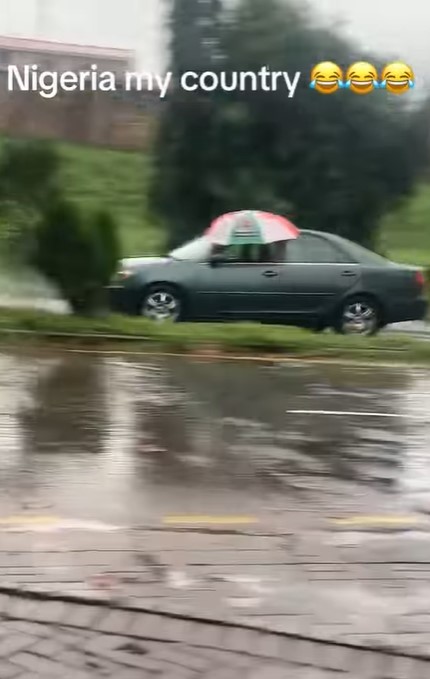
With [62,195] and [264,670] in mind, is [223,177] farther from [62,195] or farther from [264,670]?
[264,670]

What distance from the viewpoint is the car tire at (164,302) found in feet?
39.7

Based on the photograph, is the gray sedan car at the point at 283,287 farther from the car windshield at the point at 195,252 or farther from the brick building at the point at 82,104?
the brick building at the point at 82,104

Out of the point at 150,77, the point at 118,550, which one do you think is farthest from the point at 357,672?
the point at 150,77

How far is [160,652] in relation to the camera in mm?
3598

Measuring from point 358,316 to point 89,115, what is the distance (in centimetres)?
446

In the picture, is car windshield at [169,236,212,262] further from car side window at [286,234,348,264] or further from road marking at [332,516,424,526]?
road marking at [332,516,424,526]

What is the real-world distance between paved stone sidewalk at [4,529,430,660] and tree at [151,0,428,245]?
7.87 metres

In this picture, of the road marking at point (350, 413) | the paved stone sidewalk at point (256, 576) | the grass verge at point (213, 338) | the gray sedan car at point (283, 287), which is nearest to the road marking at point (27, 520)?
the paved stone sidewalk at point (256, 576)

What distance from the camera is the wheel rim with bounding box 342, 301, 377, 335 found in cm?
1202

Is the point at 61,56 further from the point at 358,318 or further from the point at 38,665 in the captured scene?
the point at 38,665

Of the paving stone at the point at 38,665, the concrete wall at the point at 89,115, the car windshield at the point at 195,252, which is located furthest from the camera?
the concrete wall at the point at 89,115

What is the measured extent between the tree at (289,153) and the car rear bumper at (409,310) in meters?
0.97

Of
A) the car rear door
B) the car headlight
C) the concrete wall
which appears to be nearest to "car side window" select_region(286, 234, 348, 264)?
the car rear door

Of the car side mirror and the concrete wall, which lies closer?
the car side mirror
